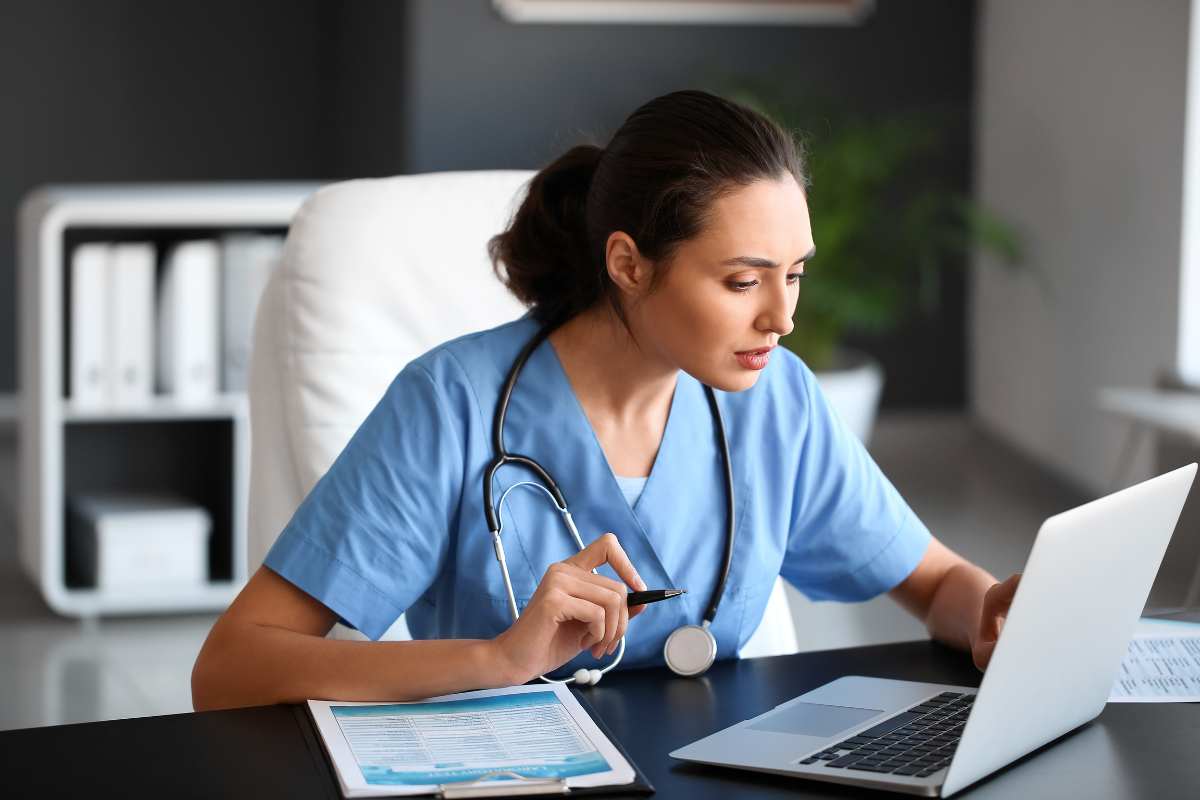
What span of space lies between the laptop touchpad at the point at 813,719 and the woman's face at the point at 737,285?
29 centimetres

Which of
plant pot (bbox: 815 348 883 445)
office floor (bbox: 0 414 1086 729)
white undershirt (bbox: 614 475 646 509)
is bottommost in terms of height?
office floor (bbox: 0 414 1086 729)

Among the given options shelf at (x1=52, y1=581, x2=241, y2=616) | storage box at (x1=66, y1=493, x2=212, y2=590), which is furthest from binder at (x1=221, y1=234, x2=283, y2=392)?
shelf at (x1=52, y1=581, x2=241, y2=616)

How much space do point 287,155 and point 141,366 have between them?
2750 millimetres

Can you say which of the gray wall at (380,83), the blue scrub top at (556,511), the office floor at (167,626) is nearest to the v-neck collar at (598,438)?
the blue scrub top at (556,511)

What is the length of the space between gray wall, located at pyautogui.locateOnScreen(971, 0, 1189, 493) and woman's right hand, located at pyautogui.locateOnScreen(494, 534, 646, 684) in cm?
293

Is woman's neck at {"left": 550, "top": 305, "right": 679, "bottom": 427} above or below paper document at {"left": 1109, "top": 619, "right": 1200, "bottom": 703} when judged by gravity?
above

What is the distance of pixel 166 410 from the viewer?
3244 mm

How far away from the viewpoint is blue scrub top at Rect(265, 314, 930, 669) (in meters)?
1.31

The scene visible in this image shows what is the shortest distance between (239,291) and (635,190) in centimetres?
206

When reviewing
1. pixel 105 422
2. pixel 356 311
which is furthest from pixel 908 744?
pixel 105 422

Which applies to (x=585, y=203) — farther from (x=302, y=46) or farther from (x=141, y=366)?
(x=302, y=46)

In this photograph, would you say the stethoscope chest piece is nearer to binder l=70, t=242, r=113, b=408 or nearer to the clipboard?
the clipboard

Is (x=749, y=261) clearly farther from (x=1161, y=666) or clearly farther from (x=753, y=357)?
(x=1161, y=666)

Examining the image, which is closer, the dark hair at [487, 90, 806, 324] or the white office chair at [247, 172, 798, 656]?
the dark hair at [487, 90, 806, 324]
